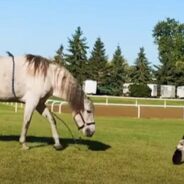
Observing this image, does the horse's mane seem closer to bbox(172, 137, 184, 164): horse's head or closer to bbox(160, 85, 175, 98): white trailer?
bbox(172, 137, 184, 164): horse's head

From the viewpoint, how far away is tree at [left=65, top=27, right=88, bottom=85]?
95500 mm

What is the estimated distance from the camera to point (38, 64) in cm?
1230

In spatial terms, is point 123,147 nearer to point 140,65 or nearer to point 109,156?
point 109,156

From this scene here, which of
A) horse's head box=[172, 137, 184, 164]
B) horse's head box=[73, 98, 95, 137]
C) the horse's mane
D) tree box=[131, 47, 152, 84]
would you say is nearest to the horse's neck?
horse's head box=[73, 98, 95, 137]

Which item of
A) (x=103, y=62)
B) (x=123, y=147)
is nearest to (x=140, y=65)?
(x=103, y=62)

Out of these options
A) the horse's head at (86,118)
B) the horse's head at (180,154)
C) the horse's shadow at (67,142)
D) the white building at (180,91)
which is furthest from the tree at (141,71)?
the horse's head at (180,154)

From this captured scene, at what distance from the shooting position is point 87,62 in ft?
331

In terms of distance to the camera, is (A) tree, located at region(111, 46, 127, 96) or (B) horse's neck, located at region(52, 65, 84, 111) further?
(A) tree, located at region(111, 46, 127, 96)

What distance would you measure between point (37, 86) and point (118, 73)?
90695 mm

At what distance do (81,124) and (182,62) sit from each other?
8730cm

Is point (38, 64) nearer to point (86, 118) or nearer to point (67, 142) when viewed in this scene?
point (86, 118)

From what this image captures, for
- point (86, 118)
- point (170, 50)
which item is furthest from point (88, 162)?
point (170, 50)

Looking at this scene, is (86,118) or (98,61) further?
(98,61)

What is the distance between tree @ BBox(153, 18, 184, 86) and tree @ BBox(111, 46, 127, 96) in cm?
732
